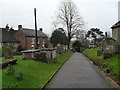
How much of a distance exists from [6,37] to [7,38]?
0.38m

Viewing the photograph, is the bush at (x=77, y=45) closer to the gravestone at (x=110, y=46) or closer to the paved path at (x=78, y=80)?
the gravestone at (x=110, y=46)

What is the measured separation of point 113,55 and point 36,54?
377 inches

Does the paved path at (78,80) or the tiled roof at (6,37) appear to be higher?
the tiled roof at (6,37)

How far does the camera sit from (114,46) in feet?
90.6

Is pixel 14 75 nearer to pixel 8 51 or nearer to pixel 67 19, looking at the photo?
pixel 8 51

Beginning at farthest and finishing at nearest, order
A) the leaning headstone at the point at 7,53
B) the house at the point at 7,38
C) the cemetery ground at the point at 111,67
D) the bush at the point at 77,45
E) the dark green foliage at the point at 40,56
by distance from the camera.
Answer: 1. the bush at the point at 77,45
2. the house at the point at 7,38
3. the dark green foliage at the point at 40,56
4. the leaning headstone at the point at 7,53
5. the cemetery ground at the point at 111,67

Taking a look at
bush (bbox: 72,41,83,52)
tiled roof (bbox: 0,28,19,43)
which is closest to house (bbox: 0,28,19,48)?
tiled roof (bbox: 0,28,19,43)

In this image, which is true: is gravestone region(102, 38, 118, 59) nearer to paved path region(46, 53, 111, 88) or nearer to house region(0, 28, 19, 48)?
paved path region(46, 53, 111, 88)

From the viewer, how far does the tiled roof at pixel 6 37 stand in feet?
178

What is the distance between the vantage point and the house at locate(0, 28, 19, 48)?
176 ft

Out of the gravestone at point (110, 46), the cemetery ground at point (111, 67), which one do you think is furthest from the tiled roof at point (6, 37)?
the cemetery ground at point (111, 67)

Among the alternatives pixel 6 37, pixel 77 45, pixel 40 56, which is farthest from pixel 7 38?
pixel 77 45

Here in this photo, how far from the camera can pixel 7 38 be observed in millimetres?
56000

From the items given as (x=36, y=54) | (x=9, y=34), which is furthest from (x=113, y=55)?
(x=9, y=34)
